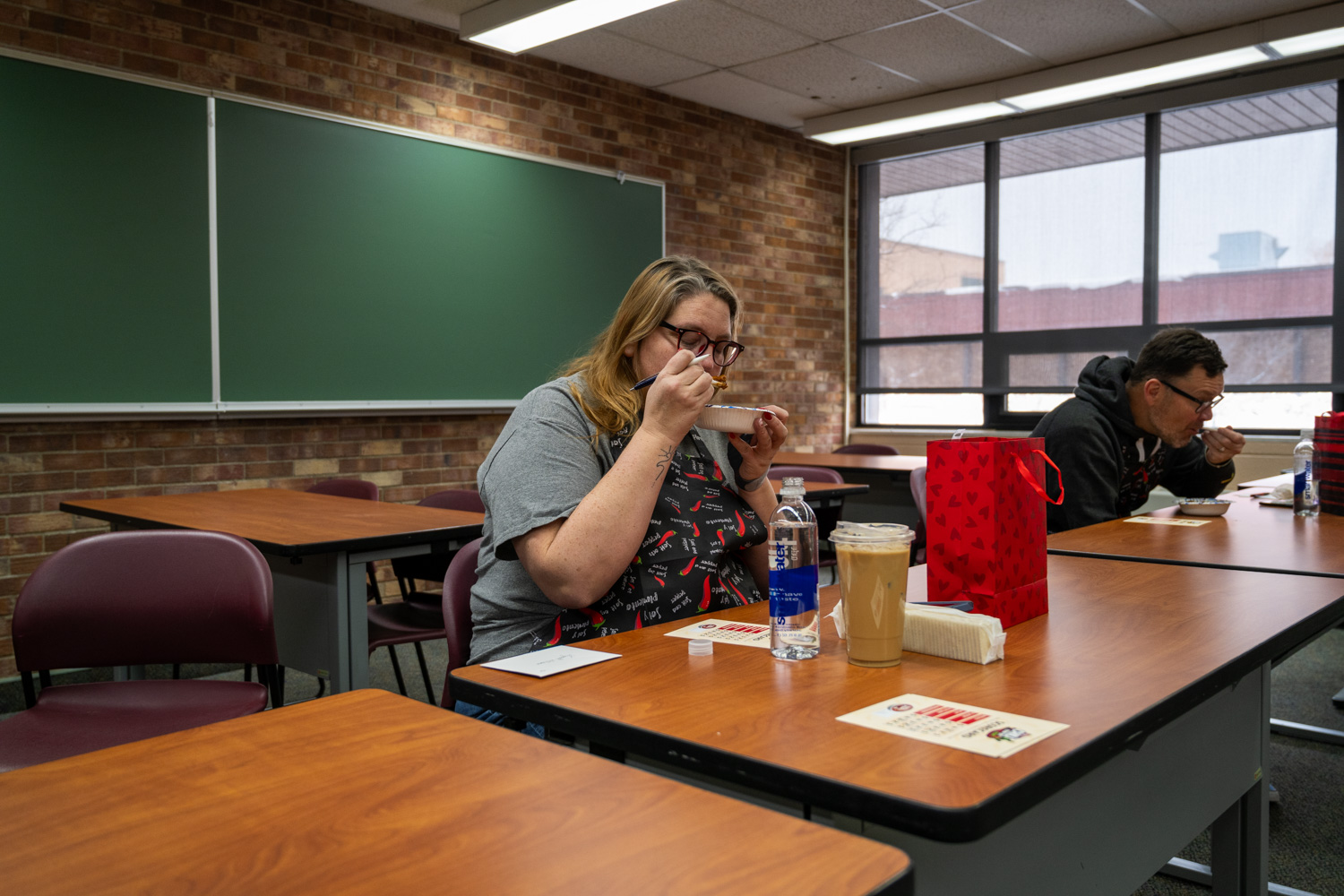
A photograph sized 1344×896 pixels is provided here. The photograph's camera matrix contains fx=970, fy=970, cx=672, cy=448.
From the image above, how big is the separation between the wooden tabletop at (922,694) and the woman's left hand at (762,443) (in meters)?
0.29

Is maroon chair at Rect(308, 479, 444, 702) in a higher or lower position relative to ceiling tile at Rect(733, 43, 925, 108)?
lower

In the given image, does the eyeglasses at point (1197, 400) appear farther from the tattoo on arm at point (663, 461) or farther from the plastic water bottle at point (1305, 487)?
the tattoo on arm at point (663, 461)

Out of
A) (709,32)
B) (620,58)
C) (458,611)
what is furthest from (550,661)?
(620,58)

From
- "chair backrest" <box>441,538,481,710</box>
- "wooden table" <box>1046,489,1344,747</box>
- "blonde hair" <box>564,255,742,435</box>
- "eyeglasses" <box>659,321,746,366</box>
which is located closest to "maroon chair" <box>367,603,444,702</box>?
"chair backrest" <box>441,538,481,710</box>

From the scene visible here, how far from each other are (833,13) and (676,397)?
3946 millimetres

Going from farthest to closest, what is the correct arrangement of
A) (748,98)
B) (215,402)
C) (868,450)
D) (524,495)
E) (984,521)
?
(748,98), (868,450), (215,402), (524,495), (984,521)

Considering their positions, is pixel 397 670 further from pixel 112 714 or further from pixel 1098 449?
pixel 1098 449

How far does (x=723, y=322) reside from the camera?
165 cm

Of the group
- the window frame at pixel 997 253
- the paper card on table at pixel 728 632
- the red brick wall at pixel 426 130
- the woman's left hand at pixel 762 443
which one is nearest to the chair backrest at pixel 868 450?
the red brick wall at pixel 426 130

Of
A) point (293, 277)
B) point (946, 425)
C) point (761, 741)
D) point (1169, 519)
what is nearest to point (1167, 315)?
point (946, 425)

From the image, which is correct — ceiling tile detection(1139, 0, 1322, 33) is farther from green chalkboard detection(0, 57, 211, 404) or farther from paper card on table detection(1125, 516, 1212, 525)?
green chalkboard detection(0, 57, 211, 404)

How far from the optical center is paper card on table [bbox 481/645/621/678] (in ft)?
3.58

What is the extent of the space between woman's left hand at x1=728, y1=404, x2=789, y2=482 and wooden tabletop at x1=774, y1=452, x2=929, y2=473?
2.72 meters

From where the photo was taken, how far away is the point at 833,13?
4.68m
